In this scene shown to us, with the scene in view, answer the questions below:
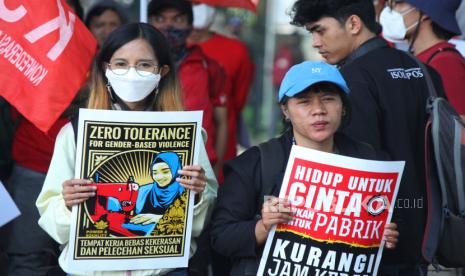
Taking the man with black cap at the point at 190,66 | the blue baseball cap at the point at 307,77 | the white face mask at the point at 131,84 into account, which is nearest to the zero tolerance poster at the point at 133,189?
the white face mask at the point at 131,84

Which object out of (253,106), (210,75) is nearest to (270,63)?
(253,106)

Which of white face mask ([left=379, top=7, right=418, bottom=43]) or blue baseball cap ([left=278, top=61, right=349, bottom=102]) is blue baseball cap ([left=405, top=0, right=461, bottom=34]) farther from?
blue baseball cap ([left=278, top=61, right=349, bottom=102])

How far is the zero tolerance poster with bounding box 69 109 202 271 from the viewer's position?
424 centimetres

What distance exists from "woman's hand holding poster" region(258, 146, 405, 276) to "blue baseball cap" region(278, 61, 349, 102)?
28cm

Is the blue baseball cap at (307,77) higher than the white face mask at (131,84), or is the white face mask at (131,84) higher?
the blue baseball cap at (307,77)

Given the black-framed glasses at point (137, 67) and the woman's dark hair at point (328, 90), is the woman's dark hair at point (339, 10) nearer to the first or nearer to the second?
the woman's dark hair at point (328, 90)

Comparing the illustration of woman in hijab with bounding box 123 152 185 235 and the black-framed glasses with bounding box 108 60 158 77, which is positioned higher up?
the black-framed glasses with bounding box 108 60 158 77

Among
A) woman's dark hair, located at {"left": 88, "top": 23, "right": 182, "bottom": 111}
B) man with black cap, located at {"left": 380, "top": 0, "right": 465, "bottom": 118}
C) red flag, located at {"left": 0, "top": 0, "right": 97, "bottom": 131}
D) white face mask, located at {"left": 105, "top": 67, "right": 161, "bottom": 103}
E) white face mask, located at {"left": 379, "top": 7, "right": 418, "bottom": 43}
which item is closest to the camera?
white face mask, located at {"left": 105, "top": 67, "right": 161, "bottom": 103}

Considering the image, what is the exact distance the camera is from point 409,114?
191 inches

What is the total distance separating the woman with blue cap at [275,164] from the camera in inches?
166

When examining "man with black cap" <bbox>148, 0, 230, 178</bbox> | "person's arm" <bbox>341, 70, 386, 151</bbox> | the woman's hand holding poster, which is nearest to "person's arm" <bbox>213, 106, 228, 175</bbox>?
"man with black cap" <bbox>148, 0, 230, 178</bbox>

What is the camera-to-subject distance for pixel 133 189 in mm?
4277

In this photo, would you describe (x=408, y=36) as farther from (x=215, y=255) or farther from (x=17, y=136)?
(x=17, y=136)

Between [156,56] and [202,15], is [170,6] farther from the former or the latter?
[156,56]
